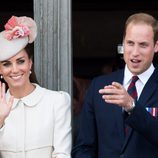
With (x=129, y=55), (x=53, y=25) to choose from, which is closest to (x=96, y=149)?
(x=129, y=55)

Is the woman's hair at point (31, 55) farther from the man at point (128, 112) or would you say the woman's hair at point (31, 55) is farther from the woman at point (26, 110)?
the man at point (128, 112)

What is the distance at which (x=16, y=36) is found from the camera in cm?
245

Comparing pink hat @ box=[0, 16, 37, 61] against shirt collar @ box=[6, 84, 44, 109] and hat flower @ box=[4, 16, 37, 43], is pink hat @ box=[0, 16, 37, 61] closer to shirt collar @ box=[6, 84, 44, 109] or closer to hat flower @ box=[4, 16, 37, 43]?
hat flower @ box=[4, 16, 37, 43]

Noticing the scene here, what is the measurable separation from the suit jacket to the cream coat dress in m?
0.07

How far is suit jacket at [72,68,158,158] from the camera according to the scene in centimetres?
216

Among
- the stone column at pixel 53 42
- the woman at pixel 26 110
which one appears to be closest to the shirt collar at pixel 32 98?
the woman at pixel 26 110

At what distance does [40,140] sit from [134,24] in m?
0.61

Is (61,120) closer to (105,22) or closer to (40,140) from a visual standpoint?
(40,140)

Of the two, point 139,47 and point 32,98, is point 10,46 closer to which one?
point 32,98

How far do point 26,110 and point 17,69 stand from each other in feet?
0.61

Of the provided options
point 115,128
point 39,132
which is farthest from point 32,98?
point 115,128

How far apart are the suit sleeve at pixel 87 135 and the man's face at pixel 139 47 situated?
249 millimetres

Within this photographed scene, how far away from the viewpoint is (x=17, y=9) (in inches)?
178

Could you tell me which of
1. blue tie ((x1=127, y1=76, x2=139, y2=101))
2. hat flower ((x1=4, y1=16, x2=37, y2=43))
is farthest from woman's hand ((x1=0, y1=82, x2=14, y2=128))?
blue tie ((x1=127, y1=76, x2=139, y2=101))
